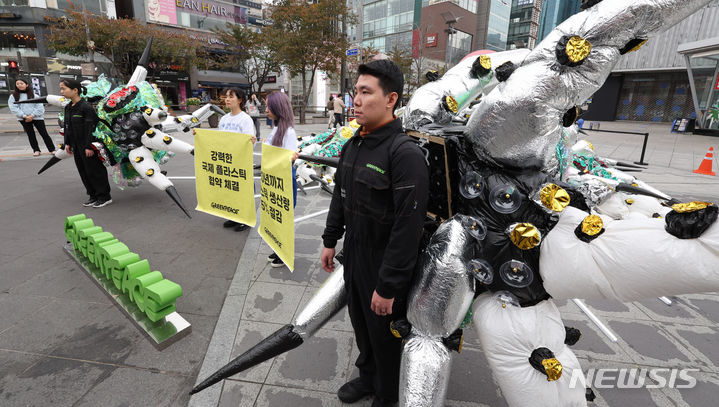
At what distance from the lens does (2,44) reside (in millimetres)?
28219

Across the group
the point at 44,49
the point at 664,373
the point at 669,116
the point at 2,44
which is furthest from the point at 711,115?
the point at 2,44

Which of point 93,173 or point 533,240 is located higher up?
point 533,240

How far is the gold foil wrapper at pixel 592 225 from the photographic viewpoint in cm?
140

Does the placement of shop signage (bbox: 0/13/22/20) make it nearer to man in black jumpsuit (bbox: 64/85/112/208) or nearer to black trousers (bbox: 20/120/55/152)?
black trousers (bbox: 20/120/55/152)

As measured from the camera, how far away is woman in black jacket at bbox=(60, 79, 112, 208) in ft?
16.9

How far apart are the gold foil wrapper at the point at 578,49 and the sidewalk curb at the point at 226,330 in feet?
8.25

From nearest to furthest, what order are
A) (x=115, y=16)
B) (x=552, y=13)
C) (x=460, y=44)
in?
1. (x=115, y=16)
2. (x=460, y=44)
3. (x=552, y=13)

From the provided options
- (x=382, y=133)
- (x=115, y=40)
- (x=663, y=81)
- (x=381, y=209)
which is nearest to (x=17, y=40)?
(x=115, y=40)

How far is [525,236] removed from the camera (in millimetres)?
1505

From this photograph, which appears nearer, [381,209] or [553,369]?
[553,369]

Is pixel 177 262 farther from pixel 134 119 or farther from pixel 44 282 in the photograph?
pixel 134 119

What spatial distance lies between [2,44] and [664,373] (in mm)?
41797

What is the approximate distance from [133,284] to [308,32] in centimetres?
1782

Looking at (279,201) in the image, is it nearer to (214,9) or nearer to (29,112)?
(29,112)
